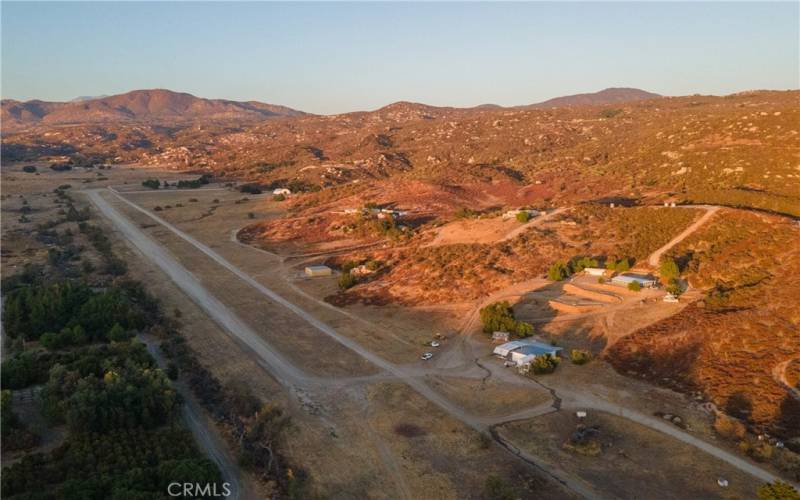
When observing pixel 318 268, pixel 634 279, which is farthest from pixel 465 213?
pixel 634 279

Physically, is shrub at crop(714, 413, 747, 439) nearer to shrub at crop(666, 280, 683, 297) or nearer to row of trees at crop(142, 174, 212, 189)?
shrub at crop(666, 280, 683, 297)

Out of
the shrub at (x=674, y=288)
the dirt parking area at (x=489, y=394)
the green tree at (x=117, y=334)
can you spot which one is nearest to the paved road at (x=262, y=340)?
the dirt parking area at (x=489, y=394)

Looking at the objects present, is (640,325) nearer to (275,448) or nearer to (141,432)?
(275,448)

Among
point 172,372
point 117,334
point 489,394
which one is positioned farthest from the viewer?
point 117,334

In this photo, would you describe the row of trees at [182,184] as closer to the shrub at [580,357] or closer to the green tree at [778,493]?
the shrub at [580,357]

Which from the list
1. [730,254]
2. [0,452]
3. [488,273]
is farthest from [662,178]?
[0,452]

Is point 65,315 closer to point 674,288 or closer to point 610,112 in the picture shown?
point 674,288
